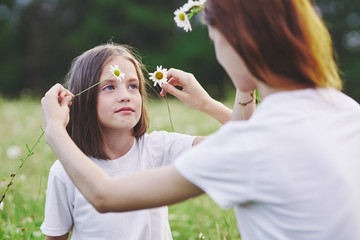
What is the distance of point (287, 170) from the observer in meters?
1.15

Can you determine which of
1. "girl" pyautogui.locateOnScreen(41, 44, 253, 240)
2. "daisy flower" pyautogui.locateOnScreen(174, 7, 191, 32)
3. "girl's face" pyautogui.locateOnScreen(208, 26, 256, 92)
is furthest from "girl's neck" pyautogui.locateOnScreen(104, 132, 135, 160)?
"girl's face" pyautogui.locateOnScreen(208, 26, 256, 92)

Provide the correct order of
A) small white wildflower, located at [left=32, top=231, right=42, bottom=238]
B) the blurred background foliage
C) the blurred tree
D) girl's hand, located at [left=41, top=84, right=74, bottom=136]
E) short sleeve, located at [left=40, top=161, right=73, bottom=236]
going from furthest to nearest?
the blurred background foliage, the blurred tree, small white wildflower, located at [left=32, top=231, right=42, bottom=238], short sleeve, located at [left=40, top=161, right=73, bottom=236], girl's hand, located at [left=41, top=84, right=74, bottom=136]

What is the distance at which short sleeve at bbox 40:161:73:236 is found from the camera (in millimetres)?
1867

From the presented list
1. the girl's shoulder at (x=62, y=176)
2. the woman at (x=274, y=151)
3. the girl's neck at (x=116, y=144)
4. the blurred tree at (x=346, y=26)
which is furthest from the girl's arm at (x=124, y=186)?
the blurred tree at (x=346, y=26)

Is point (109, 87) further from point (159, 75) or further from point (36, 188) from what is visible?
point (36, 188)

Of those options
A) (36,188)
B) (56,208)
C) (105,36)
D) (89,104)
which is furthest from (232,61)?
(105,36)

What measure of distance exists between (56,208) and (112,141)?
14.9 inches

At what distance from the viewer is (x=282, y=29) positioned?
125 cm

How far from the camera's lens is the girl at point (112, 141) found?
189cm

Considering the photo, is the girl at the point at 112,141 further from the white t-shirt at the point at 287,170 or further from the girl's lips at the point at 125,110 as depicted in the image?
the white t-shirt at the point at 287,170

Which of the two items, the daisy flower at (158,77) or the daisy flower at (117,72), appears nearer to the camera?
the daisy flower at (117,72)

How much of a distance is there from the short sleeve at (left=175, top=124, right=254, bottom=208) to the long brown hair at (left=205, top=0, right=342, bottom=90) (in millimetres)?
222

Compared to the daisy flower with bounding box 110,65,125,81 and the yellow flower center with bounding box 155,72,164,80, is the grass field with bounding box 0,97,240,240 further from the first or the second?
the daisy flower with bounding box 110,65,125,81

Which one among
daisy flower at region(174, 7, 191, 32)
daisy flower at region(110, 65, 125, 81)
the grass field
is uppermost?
daisy flower at region(174, 7, 191, 32)
